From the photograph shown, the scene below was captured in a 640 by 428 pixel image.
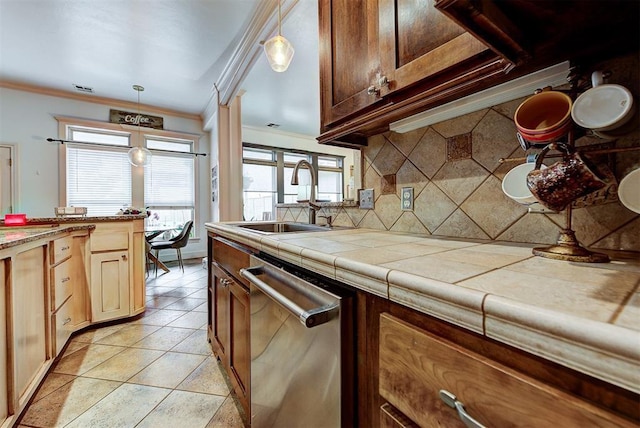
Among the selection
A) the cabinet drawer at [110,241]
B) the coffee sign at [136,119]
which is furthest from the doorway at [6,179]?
the cabinet drawer at [110,241]

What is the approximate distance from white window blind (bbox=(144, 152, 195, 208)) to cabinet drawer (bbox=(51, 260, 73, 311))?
2.96 m

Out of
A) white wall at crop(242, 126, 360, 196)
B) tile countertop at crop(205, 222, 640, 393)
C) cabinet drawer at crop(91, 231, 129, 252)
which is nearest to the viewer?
tile countertop at crop(205, 222, 640, 393)

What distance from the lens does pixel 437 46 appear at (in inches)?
30.4

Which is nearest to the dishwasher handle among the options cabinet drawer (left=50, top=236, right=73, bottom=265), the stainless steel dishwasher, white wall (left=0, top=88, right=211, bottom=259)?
the stainless steel dishwasher

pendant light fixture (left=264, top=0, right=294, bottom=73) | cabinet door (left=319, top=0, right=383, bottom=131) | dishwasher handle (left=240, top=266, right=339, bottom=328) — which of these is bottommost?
dishwasher handle (left=240, top=266, right=339, bottom=328)

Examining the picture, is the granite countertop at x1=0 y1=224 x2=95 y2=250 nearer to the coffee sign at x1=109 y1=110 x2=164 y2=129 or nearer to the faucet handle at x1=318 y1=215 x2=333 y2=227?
the faucet handle at x1=318 y1=215 x2=333 y2=227

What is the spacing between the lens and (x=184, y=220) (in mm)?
5055

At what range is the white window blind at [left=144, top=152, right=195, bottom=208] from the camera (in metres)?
4.73

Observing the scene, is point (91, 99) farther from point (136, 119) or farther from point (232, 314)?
point (232, 314)

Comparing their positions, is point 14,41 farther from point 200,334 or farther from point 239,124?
point 200,334

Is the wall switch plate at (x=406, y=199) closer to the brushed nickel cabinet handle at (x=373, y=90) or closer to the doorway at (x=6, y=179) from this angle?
the brushed nickel cabinet handle at (x=373, y=90)

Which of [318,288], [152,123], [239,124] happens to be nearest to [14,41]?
[152,123]

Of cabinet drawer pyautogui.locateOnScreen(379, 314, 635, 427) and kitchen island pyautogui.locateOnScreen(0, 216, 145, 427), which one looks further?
kitchen island pyautogui.locateOnScreen(0, 216, 145, 427)

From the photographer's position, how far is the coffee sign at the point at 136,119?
14.5ft
